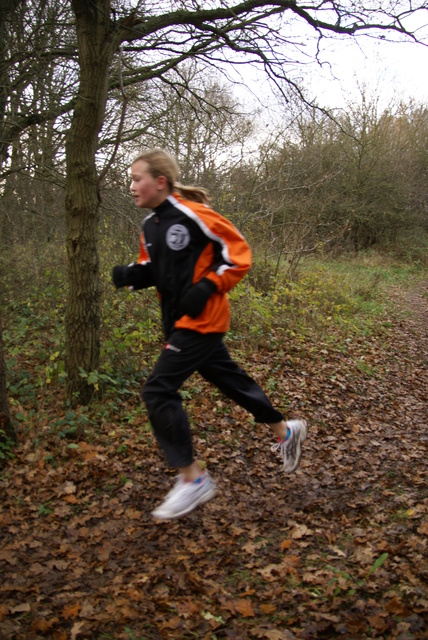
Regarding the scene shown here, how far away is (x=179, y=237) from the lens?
9.66 feet

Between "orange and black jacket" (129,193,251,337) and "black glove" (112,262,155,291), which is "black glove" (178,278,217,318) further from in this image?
"black glove" (112,262,155,291)

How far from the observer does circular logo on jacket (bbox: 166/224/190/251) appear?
2.94 meters

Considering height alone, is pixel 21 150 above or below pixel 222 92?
below

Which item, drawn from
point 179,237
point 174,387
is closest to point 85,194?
point 179,237

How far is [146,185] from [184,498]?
205 centimetres

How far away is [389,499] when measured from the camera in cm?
379

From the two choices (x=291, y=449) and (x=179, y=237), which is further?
(x=291, y=449)

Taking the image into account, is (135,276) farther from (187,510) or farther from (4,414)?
(4,414)

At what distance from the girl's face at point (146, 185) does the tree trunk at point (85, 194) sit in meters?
1.87

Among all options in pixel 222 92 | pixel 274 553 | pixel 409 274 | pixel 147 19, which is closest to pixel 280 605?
pixel 274 553

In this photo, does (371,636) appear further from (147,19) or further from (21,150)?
(21,150)

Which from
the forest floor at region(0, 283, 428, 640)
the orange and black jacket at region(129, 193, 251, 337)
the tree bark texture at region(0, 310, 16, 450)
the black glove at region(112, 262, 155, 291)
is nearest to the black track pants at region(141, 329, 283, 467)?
the orange and black jacket at region(129, 193, 251, 337)

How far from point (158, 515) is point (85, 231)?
298cm

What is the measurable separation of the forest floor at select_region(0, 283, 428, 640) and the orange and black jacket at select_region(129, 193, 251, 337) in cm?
159
